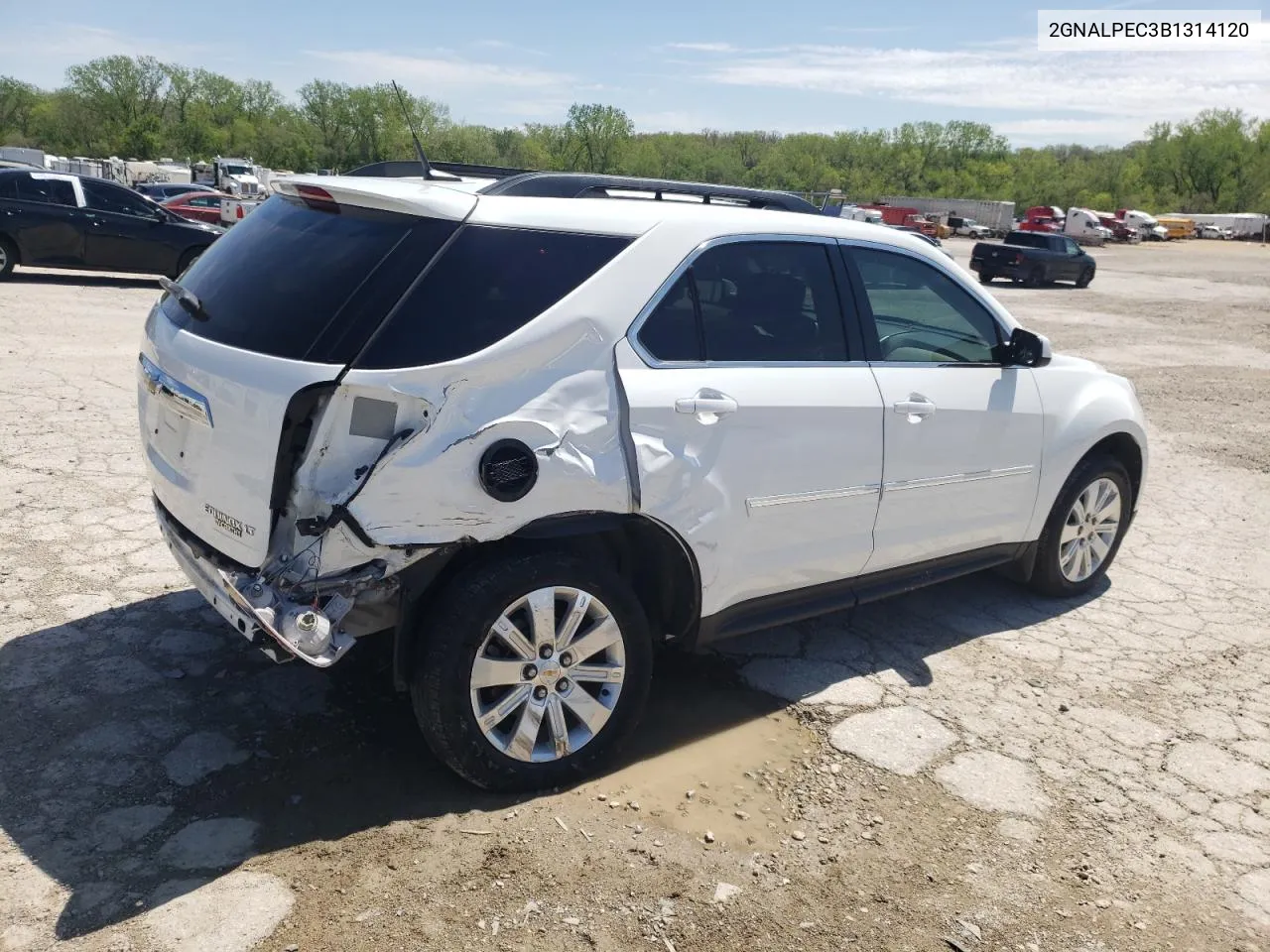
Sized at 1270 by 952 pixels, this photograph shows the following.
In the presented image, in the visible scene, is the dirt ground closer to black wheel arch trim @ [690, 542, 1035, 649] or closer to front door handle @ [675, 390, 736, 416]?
black wheel arch trim @ [690, 542, 1035, 649]

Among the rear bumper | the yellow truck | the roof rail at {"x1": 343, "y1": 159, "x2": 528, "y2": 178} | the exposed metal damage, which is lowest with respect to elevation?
the rear bumper

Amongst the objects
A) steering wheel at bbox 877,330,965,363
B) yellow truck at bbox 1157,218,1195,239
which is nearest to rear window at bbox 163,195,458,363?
steering wheel at bbox 877,330,965,363

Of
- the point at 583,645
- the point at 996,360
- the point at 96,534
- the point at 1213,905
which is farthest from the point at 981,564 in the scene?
the point at 96,534

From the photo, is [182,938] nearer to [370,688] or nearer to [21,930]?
[21,930]

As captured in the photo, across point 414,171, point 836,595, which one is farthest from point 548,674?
point 414,171

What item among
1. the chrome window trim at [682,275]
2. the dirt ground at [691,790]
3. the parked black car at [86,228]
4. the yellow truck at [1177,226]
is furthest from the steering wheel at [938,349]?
the yellow truck at [1177,226]

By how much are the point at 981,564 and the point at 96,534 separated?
14.2ft

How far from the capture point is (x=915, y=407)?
4.02 metres

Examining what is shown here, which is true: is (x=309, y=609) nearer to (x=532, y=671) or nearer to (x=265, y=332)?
(x=532, y=671)

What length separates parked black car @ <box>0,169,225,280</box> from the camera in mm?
14469

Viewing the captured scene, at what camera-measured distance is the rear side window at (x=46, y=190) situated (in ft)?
47.4

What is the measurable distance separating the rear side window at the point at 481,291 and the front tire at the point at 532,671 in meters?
0.69

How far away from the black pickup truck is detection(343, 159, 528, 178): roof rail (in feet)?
88.5

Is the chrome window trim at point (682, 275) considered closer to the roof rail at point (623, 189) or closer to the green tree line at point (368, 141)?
the roof rail at point (623, 189)
